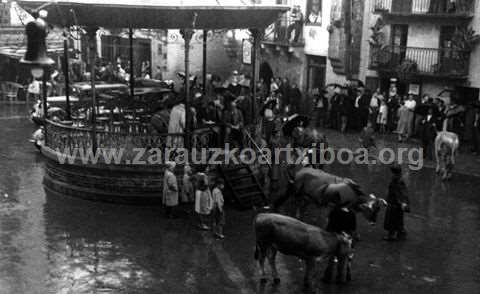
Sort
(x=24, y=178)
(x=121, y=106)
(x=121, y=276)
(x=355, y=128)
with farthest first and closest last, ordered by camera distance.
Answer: (x=355, y=128), (x=121, y=106), (x=24, y=178), (x=121, y=276)

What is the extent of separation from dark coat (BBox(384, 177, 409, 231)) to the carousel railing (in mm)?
5055

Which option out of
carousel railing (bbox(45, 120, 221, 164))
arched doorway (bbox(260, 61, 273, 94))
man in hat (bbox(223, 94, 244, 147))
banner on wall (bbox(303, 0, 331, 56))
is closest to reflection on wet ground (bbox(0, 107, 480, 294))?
carousel railing (bbox(45, 120, 221, 164))

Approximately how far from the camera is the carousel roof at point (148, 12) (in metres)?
14.5

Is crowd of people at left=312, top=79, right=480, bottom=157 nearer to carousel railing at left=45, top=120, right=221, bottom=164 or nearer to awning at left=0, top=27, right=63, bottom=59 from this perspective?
carousel railing at left=45, top=120, right=221, bottom=164

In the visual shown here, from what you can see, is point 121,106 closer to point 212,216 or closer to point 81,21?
point 81,21

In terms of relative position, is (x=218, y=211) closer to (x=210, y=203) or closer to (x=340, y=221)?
(x=210, y=203)

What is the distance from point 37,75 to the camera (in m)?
9.66

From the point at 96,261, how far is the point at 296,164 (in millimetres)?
6403

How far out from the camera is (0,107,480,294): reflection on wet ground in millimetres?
10781

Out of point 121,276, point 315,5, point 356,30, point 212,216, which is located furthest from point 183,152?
point 315,5

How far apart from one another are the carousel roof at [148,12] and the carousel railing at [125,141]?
2602 millimetres

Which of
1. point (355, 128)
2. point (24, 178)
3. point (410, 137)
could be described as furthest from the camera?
point (355, 128)

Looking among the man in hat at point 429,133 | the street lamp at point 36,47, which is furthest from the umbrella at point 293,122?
the street lamp at point 36,47

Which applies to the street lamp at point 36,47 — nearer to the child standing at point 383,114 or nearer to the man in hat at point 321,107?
the child standing at point 383,114
